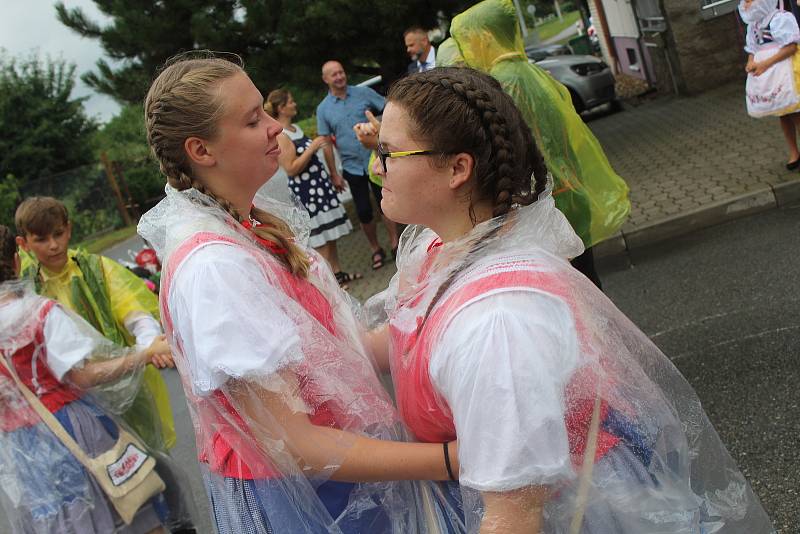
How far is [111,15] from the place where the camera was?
33.9 ft

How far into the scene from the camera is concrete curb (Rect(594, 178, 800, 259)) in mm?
6586

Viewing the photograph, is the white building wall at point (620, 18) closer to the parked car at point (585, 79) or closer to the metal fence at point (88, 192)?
the parked car at point (585, 79)

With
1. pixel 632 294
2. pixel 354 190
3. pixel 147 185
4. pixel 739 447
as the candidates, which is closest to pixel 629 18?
pixel 354 190

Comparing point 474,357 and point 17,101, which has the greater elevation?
point 17,101

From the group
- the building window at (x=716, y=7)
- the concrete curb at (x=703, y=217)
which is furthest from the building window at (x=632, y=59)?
the concrete curb at (x=703, y=217)

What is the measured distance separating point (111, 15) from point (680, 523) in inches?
411

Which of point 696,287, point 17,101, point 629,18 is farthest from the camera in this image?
point 17,101

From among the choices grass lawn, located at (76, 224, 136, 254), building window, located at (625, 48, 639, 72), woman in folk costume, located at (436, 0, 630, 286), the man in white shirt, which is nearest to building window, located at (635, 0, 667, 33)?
building window, located at (625, 48, 639, 72)

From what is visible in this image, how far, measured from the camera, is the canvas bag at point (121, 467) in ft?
9.93

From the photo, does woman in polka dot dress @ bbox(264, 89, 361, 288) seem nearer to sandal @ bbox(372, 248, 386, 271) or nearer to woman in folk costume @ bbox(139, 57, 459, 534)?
sandal @ bbox(372, 248, 386, 271)

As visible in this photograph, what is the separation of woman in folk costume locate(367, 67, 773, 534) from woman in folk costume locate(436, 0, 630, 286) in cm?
194

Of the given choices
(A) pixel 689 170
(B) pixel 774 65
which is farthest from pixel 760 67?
(A) pixel 689 170

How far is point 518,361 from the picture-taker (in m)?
1.34

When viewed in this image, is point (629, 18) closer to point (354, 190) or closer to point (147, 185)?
point (354, 190)
